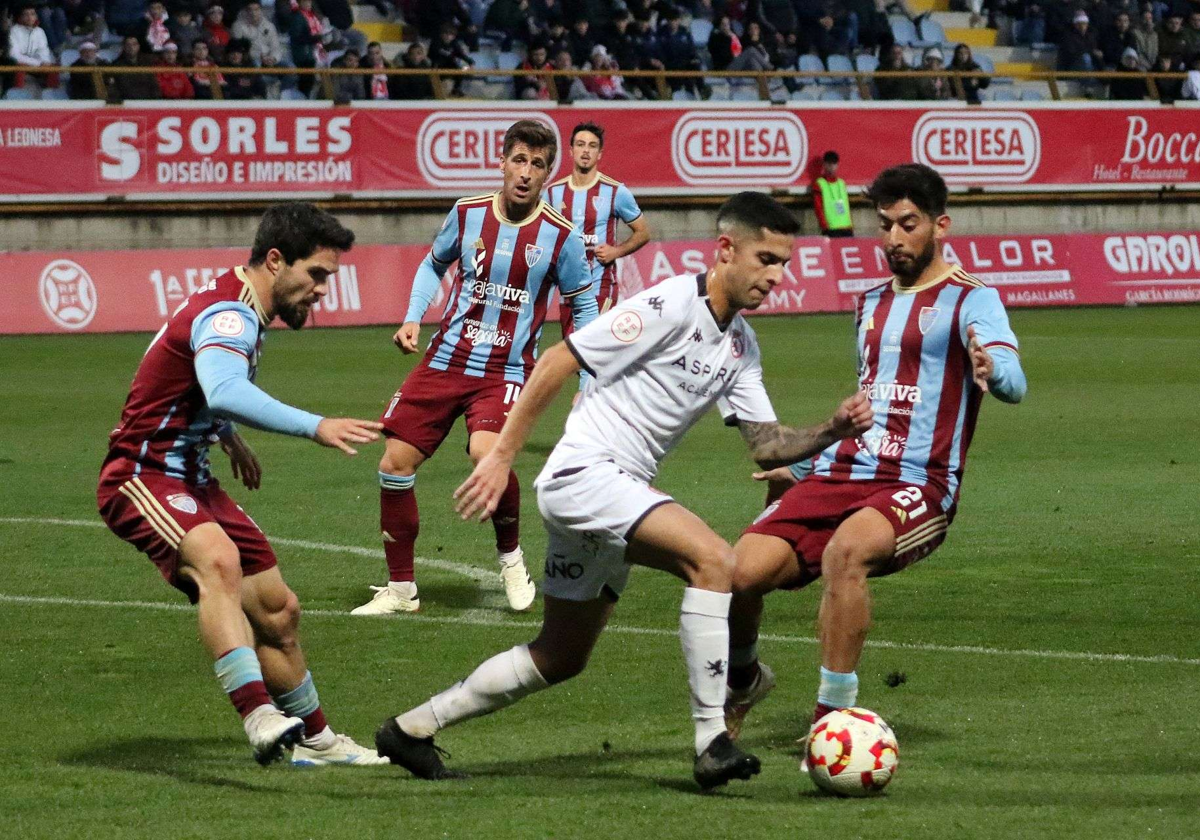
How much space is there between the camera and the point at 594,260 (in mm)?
13320

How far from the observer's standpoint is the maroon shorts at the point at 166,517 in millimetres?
5758

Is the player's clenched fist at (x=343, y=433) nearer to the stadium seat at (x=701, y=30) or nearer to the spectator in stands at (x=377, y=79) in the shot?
the spectator in stands at (x=377, y=79)

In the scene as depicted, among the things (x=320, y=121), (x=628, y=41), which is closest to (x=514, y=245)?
(x=320, y=121)

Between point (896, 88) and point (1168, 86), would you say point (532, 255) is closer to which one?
point (896, 88)

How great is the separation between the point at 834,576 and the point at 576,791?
3.71 feet

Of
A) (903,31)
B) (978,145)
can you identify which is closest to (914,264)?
(978,145)

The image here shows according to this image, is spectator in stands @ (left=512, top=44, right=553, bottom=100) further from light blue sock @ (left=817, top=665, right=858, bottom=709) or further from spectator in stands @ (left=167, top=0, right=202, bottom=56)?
light blue sock @ (left=817, top=665, right=858, bottom=709)

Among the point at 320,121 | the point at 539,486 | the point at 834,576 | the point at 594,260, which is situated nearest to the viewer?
the point at 539,486

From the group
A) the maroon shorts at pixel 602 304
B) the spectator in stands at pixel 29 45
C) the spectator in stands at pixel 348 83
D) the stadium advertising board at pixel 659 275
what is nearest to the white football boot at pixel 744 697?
the maroon shorts at pixel 602 304

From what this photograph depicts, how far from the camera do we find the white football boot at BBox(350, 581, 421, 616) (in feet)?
27.9

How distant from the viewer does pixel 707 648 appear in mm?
5422

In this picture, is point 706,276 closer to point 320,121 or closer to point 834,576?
point 834,576

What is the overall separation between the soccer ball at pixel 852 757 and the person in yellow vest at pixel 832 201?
916 inches

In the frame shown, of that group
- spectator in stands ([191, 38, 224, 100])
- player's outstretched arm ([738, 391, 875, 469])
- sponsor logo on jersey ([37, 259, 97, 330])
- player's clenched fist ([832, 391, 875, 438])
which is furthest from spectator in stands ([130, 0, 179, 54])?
player's clenched fist ([832, 391, 875, 438])
